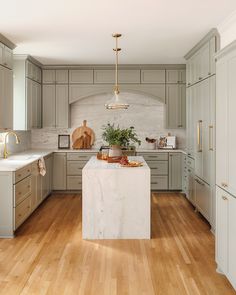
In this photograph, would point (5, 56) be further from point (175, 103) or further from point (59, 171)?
point (175, 103)

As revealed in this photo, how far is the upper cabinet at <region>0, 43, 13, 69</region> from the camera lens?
4898mm

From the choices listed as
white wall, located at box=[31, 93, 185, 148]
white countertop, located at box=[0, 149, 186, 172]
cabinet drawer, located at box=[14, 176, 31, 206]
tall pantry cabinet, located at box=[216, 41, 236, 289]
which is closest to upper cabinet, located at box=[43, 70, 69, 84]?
white wall, located at box=[31, 93, 185, 148]

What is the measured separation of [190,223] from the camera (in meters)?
5.07

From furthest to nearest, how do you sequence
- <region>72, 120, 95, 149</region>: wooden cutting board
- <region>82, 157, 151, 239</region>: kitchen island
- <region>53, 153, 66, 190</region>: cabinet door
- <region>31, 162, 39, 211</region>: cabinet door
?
<region>72, 120, 95, 149</region>: wooden cutting board → <region>53, 153, 66, 190</region>: cabinet door → <region>31, 162, 39, 211</region>: cabinet door → <region>82, 157, 151, 239</region>: kitchen island

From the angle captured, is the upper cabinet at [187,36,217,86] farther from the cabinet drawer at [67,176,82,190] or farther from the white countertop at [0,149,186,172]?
the cabinet drawer at [67,176,82,190]

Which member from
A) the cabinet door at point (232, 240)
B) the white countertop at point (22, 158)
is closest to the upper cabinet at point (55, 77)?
the white countertop at point (22, 158)

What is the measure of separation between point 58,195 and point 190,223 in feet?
9.74

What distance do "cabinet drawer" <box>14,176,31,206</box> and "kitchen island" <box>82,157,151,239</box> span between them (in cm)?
85

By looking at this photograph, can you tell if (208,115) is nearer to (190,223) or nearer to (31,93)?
(190,223)

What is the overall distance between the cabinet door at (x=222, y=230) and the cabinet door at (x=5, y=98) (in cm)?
311

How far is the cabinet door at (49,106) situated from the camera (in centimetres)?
727

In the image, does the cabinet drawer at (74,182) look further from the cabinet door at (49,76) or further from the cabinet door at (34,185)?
the cabinet door at (49,76)

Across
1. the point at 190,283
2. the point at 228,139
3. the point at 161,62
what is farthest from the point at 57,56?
the point at 190,283

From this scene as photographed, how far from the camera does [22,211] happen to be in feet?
15.6
